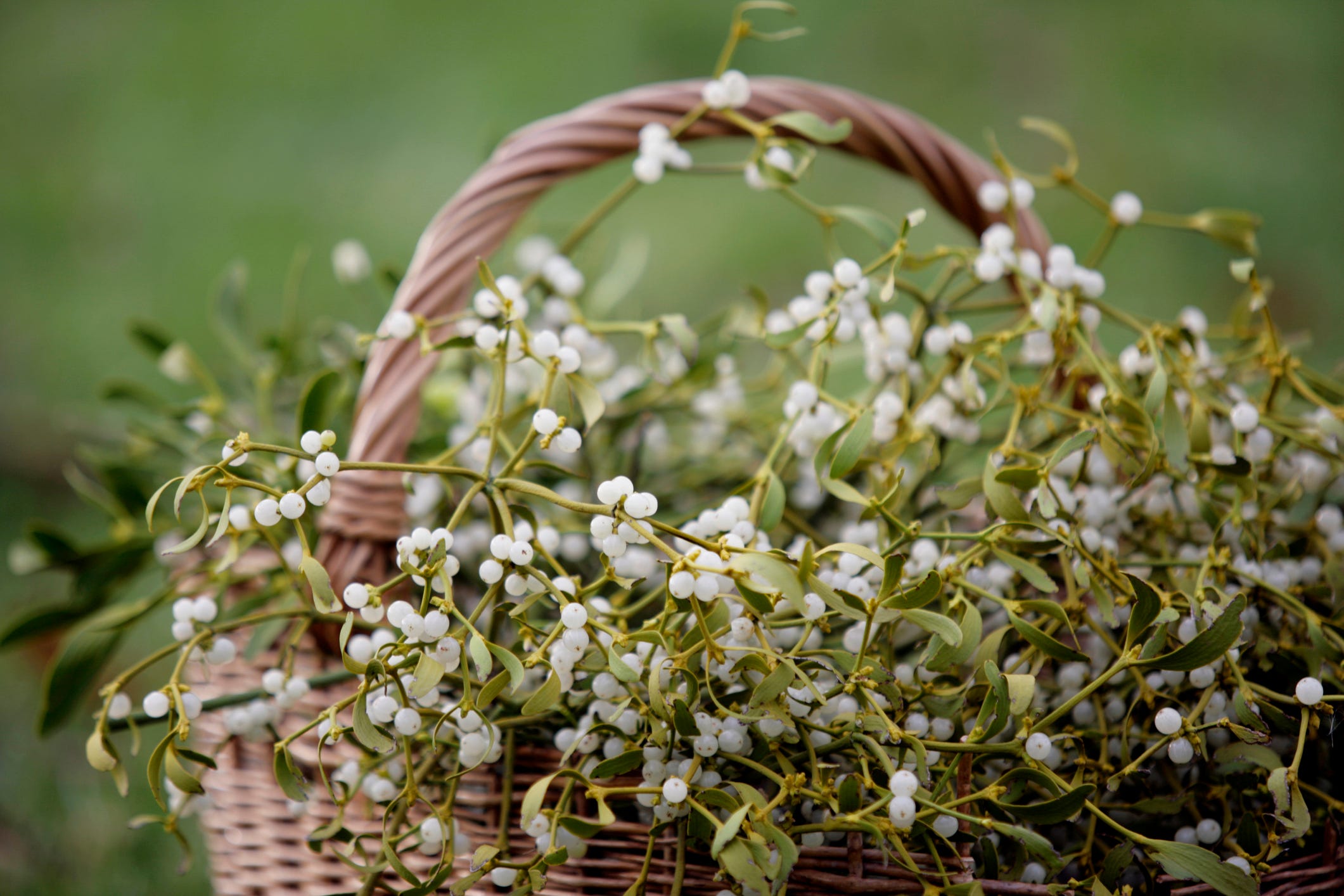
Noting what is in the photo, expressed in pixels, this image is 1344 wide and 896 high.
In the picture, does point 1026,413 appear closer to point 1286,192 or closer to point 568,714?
point 568,714

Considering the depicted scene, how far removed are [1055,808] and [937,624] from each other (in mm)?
75

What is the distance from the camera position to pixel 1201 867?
0.32 metres

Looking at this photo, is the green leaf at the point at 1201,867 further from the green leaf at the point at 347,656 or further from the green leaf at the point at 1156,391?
the green leaf at the point at 347,656

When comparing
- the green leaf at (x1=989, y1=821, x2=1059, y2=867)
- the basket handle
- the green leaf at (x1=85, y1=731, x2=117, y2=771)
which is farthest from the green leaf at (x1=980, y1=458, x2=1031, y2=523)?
the green leaf at (x1=85, y1=731, x2=117, y2=771)

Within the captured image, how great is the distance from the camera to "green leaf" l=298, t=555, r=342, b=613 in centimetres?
31

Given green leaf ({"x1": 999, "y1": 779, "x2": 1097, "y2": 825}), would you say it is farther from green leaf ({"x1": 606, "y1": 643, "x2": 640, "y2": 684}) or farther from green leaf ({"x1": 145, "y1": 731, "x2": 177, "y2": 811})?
green leaf ({"x1": 145, "y1": 731, "x2": 177, "y2": 811})

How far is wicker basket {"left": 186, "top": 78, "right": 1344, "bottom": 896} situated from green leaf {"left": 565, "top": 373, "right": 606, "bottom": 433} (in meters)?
0.11

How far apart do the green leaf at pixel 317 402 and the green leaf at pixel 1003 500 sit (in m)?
0.26

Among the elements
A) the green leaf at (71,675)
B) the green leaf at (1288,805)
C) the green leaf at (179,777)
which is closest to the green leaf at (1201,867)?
the green leaf at (1288,805)

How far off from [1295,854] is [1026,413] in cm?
22

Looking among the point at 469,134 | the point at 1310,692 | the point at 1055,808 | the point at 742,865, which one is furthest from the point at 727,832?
the point at 469,134

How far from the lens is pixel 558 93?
1.51 metres

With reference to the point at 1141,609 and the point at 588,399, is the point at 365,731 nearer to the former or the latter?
the point at 588,399

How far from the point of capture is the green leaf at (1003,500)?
1.16 ft
